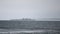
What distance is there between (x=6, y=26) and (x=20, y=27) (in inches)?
10.1

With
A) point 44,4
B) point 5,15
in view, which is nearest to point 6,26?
point 5,15

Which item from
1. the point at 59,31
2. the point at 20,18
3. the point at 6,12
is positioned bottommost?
the point at 59,31

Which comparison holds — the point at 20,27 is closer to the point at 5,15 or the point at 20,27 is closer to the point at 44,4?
the point at 5,15

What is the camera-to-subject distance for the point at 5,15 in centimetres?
181

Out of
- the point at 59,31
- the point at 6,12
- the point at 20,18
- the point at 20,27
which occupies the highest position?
the point at 6,12

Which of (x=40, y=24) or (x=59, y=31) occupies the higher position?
(x=40, y=24)

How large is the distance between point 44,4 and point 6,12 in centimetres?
73

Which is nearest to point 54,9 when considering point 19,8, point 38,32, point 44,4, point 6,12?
point 44,4

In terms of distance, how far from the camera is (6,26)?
176 centimetres

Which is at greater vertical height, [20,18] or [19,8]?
[19,8]

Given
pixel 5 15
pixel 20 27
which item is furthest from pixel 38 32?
pixel 5 15

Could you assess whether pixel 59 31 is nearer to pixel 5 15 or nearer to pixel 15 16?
pixel 15 16

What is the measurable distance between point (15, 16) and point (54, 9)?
0.74 metres

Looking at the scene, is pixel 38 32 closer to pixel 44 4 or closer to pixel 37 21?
pixel 37 21
